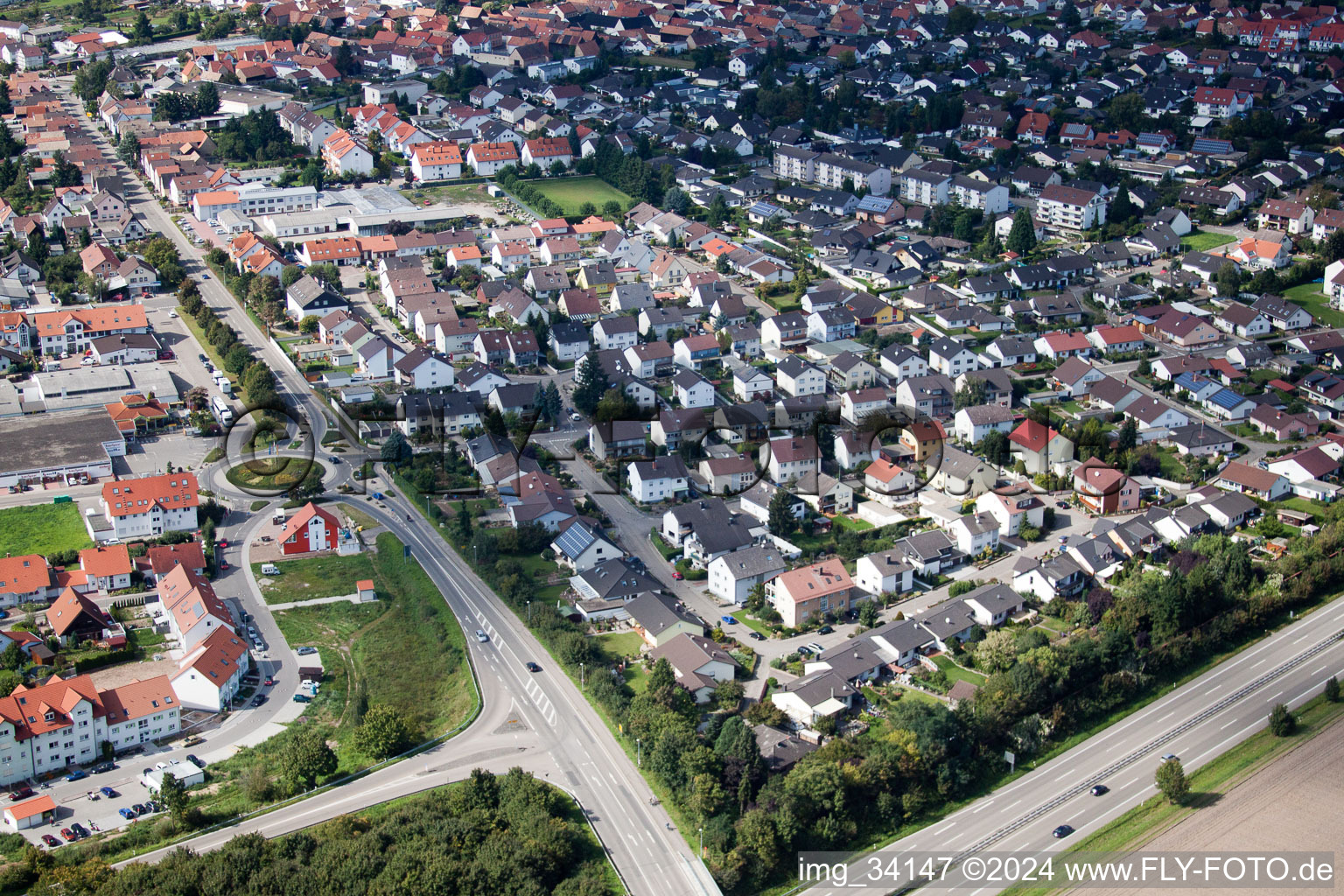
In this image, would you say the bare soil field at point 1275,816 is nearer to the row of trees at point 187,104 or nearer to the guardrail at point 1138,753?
the guardrail at point 1138,753

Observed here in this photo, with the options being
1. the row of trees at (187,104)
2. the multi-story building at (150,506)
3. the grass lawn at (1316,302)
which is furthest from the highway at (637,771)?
the row of trees at (187,104)

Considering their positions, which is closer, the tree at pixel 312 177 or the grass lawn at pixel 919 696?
the grass lawn at pixel 919 696

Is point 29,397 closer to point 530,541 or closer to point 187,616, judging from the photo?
point 187,616

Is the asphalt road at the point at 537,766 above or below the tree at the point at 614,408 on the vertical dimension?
above

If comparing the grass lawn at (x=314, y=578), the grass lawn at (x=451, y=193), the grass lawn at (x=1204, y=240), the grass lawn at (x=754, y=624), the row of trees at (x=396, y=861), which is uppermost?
the row of trees at (x=396, y=861)

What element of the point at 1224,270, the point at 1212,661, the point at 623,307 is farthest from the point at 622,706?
the point at 1224,270

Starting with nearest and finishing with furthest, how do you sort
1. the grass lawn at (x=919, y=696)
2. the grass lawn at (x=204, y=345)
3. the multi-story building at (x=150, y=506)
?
the grass lawn at (x=919, y=696), the multi-story building at (x=150, y=506), the grass lawn at (x=204, y=345)

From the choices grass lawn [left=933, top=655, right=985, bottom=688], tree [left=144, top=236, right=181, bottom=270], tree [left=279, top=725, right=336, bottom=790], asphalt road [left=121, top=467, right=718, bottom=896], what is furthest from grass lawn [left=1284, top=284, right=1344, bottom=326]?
tree [left=144, top=236, right=181, bottom=270]

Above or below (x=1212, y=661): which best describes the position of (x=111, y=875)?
above
